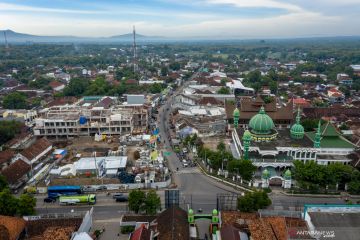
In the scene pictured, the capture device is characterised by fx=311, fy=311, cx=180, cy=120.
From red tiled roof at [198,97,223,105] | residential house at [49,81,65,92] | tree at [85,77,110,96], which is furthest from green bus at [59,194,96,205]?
residential house at [49,81,65,92]

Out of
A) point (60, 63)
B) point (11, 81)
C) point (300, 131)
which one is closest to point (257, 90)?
point (300, 131)

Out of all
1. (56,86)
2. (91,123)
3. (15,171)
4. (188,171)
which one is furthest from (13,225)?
(56,86)

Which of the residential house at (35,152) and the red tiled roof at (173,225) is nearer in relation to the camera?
the red tiled roof at (173,225)

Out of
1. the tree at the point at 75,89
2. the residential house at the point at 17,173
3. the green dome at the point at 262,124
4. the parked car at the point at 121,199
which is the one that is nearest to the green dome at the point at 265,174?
the green dome at the point at 262,124

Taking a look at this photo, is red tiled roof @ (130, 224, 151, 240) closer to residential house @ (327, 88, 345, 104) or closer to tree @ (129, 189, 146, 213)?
tree @ (129, 189, 146, 213)

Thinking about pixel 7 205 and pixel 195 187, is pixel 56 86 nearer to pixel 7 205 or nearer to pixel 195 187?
pixel 7 205

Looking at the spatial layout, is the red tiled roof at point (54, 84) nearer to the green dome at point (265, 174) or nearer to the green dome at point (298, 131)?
the green dome at point (298, 131)
